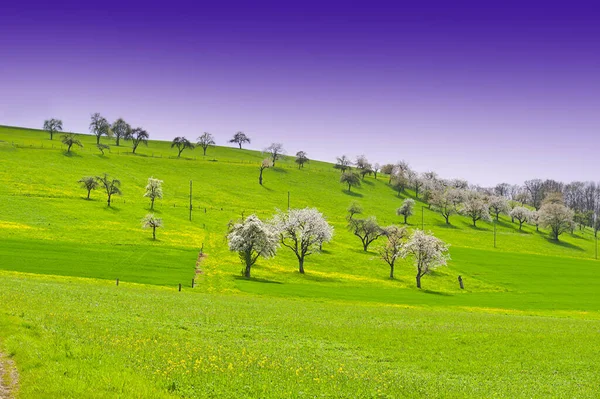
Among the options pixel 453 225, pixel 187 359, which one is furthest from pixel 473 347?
pixel 453 225

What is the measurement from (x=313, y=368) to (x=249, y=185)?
162 m

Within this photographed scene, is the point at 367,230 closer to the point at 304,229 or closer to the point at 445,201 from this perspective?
the point at 304,229

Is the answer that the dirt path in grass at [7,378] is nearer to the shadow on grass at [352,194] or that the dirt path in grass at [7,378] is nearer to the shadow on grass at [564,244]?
the shadow on grass at [564,244]

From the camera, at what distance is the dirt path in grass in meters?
12.7

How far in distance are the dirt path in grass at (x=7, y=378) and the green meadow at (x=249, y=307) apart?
0.37 m

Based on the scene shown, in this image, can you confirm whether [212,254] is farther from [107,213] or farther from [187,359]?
[187,359]

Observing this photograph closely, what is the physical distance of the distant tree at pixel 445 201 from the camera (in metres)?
183

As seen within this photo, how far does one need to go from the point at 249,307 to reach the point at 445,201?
162140 mm

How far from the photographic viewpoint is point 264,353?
20.8 metres

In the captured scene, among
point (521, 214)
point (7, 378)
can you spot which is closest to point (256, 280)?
point (7, 378)

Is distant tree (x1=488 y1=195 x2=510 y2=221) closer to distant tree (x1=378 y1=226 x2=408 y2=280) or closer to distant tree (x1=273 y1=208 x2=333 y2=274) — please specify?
distant tree (x1=378 y1=226 x2=408 y2=280)

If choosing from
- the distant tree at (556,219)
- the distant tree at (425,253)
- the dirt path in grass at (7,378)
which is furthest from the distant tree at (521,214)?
the dirt path in grass at (7,378)

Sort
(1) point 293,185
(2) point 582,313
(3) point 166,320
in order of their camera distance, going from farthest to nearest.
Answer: (1) point 293,185, (2) point 582,313, (3) point 166,320

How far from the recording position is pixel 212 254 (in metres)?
87.1
